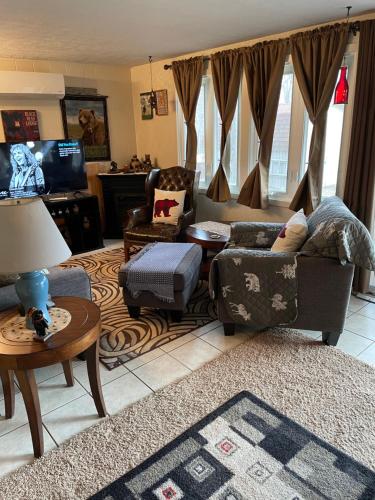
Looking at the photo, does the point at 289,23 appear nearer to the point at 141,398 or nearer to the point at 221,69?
the point at 221,69

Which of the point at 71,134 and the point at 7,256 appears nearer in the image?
the point at 7,256

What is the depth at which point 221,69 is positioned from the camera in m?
3.90

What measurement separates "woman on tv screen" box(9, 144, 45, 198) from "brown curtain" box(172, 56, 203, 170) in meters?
1.85

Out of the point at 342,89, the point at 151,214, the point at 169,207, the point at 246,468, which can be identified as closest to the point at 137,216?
the point at 151,214

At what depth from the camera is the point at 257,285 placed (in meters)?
2.41

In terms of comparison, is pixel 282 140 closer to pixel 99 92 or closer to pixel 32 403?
pixel 99 92

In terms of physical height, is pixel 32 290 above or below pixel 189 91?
below

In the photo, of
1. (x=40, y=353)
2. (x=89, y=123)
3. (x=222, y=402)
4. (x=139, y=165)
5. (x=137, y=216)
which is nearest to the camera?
(x=40, y=353)

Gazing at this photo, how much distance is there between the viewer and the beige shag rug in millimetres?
1592

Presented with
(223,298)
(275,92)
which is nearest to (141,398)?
(223,298)

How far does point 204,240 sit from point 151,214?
47.9 inches

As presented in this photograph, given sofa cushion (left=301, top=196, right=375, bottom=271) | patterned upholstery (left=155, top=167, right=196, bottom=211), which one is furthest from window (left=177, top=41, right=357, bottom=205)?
sofa cushion (left=301, top=196, right=375, bottom=271)

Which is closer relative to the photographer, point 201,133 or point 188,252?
point 188,252

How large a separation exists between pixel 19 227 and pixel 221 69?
3189 millimetres
